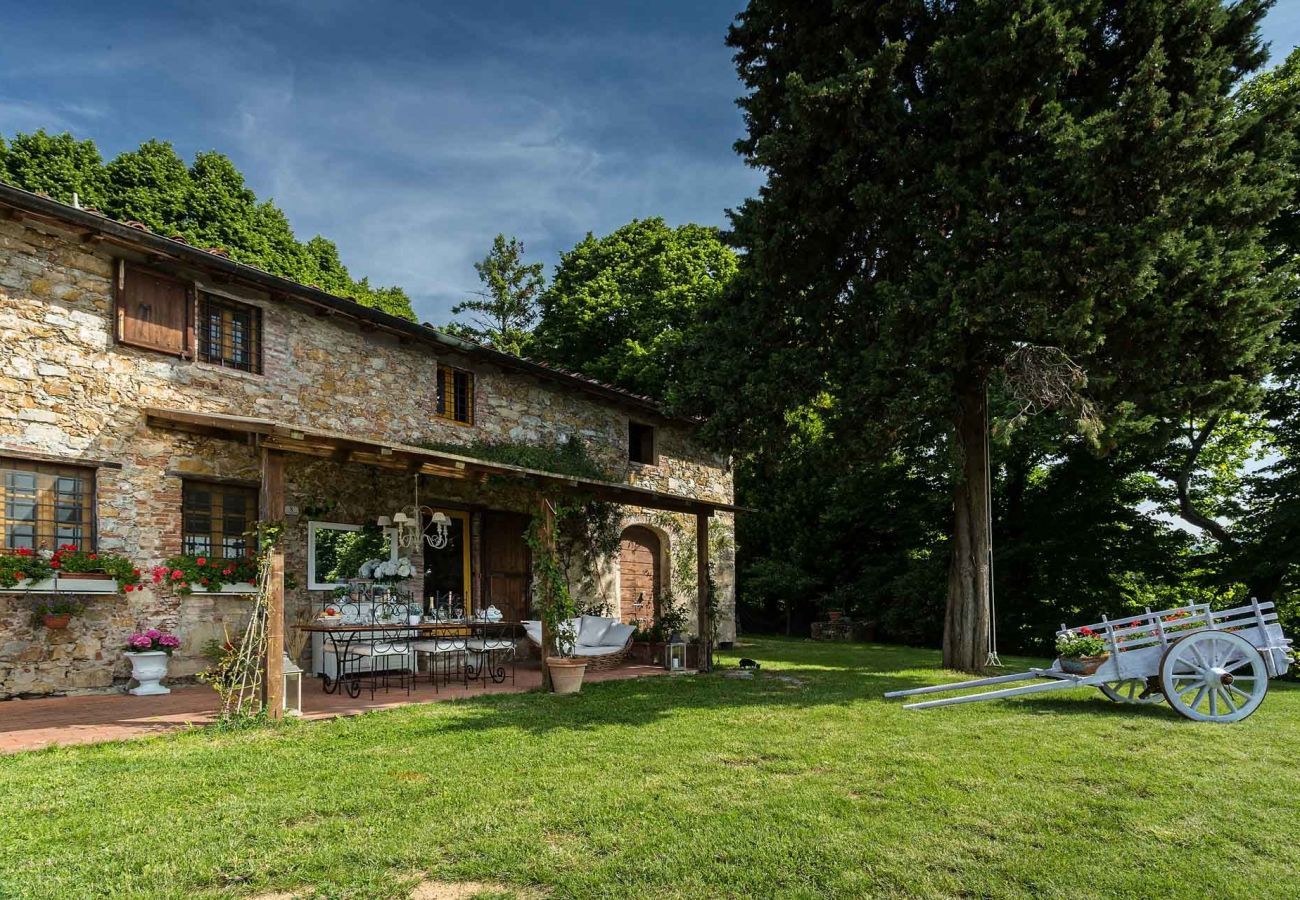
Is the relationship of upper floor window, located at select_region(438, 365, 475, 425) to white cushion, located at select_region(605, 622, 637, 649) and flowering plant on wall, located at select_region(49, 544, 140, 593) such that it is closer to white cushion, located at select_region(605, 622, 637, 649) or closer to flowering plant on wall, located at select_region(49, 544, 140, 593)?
white cushion, located at select_region(605, 622, 637, 649)

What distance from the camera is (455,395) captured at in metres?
11.4

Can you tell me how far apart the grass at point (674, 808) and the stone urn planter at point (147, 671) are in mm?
2435

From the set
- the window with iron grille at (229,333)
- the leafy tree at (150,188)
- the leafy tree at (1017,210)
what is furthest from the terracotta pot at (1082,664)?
the leafy tree at (150,188)

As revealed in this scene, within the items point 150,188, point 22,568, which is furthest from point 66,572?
point 150,188

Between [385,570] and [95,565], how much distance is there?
Answer: 9.86 ft

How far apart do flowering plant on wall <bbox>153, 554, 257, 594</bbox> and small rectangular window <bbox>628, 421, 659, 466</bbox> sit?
7.44 metres

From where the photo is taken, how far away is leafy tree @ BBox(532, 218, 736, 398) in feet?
70.6

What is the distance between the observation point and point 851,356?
994 cm

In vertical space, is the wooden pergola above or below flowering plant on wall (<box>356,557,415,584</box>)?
above

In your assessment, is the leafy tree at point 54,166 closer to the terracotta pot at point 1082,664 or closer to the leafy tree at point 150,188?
the leafy tree at point 150,188

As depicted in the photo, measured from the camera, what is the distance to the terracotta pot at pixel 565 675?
26.3ft

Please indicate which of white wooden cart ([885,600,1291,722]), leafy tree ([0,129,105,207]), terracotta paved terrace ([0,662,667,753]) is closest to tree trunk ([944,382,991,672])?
white wooden cart ([885,600,1291,722])

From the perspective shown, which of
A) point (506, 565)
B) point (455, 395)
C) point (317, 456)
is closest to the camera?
point (317, 456)

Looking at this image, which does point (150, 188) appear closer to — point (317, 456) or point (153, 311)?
point (153, 311)
